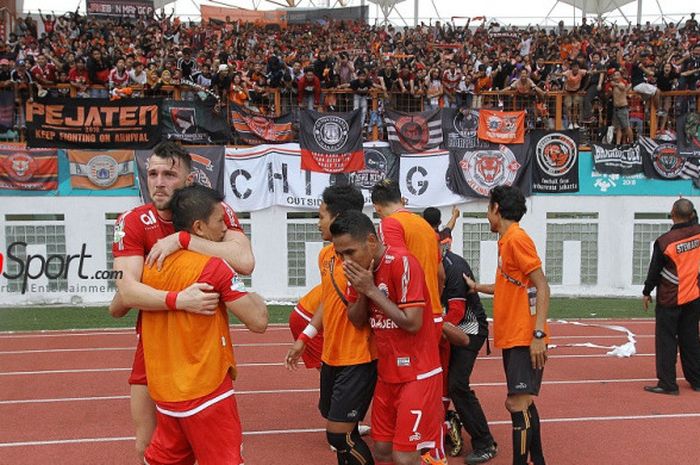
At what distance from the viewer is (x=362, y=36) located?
30016 millimetres

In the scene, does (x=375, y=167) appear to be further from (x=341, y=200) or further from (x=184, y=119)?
(x=341, y=200)

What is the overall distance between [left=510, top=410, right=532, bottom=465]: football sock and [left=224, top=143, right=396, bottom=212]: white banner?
34.3 feet

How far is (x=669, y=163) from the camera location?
15.9 metres

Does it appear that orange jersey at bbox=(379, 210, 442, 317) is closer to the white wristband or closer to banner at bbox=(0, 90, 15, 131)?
the white wristband

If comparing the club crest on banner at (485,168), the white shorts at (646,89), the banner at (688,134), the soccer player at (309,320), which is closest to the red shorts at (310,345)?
the soccer player at (309,320)

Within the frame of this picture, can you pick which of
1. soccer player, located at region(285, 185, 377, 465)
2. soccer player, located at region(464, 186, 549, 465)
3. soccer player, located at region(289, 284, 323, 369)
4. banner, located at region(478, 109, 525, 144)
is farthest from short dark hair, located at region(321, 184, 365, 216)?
banner, located at region(478, 109, 525, 144)

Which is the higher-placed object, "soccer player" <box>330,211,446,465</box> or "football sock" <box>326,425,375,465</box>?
"soccer player" <box>330,211,446,465</box>

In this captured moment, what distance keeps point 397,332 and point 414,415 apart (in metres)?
0.46

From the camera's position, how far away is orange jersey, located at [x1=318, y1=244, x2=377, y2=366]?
14.4ft

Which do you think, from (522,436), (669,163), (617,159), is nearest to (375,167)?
(617,159)

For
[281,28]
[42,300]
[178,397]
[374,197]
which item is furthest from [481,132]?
[281,28]

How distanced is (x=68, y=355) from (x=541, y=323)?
758cm

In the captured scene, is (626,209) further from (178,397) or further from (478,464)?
(178,397)

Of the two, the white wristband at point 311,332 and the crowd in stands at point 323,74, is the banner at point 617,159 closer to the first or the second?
the crowd in stands at point 323,74
